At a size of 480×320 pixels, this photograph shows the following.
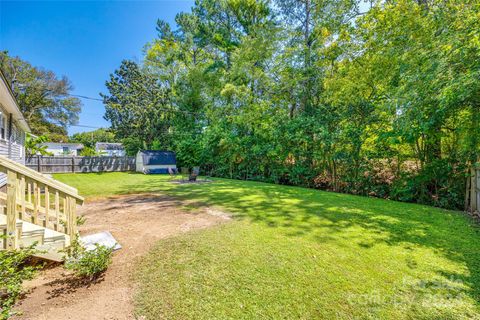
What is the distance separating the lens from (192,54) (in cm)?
2047

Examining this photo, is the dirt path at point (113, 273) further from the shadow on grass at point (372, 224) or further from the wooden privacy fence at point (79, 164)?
the wooden privacy fence at point (79, 164)

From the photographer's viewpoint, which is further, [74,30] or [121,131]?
[121,131]

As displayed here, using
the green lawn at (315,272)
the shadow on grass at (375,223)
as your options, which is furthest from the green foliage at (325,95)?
the green lawn at (315,272)

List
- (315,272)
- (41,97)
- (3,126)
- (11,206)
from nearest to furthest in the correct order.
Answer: (11,206), (315,272), (3,126), (41,97)

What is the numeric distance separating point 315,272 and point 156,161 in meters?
15.0

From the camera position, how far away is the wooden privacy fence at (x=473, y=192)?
5.08m

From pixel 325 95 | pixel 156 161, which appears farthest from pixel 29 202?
pixel 156 161

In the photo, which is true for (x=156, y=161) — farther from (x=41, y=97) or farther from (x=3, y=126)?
(x=41, y=97)

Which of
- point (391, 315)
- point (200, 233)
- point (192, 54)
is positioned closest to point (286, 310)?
point (391, 315)

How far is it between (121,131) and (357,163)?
21605mm

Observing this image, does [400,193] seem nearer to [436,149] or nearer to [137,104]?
[436,149]

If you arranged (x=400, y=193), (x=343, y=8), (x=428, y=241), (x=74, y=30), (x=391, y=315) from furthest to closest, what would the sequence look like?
(x=74, y=30), (x=343, y=8), (x=400, y=193), (x=428, y=241), (x=391, y=315)

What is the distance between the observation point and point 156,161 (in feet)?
51.4

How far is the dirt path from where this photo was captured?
6.43 ft
